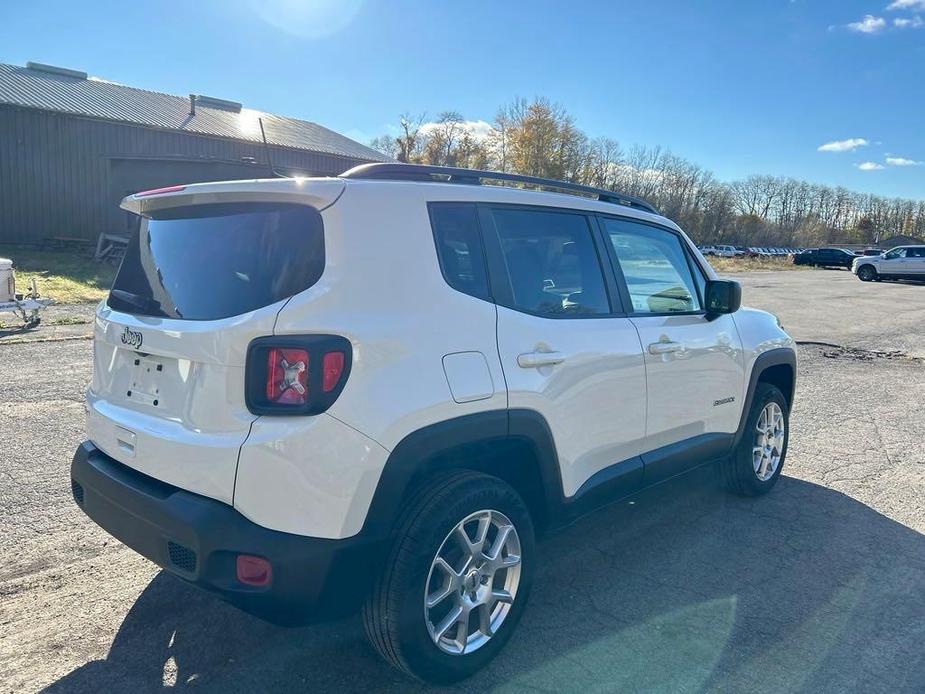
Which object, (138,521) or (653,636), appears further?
(653,636)

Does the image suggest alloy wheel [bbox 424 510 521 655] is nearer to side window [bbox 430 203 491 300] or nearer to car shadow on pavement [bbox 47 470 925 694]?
car shadow on pavement [bbox 47 470 925 694]

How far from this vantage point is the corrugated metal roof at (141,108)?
80.5ft

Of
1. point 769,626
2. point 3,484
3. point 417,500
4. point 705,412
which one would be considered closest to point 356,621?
point 417,500

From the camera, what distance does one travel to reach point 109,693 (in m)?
2.42

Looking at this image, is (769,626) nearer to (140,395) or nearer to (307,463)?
(307,463)

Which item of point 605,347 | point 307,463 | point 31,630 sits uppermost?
point 605,347

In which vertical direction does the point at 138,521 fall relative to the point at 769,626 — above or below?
above

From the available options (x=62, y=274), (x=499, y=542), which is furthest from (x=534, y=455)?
(x=62, y=274)

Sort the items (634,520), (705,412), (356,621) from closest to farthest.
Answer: (356,621) < (705,412) < (634,520)

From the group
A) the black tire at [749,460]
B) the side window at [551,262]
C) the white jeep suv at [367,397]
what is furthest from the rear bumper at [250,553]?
the black tire at [749,460]

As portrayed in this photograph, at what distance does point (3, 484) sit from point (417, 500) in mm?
3300

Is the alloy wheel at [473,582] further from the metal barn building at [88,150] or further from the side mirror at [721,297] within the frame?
A: the metal barn building at [88,150]

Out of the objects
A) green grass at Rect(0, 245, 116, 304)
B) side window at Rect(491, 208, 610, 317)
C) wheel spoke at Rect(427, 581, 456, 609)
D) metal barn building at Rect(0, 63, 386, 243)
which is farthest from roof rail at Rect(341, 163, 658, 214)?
metal barn building at Rect(0, 63, 386, 243)

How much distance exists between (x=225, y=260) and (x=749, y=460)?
361 cm
